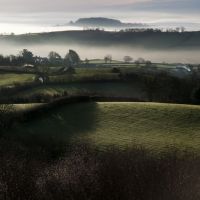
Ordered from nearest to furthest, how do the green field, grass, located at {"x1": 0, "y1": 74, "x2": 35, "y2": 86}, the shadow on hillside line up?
the green field
the shadow on hillside
grass, located at {"x1": 0, "y1": 74, "x2": 35, "y2": 86}

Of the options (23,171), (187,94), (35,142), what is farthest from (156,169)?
(187,94)

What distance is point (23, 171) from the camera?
105 feet

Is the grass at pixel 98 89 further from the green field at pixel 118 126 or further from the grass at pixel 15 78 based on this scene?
the green field at pixel 118 126

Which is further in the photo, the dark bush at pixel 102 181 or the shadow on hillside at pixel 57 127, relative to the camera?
the shadow on hillside at pixel 57 127

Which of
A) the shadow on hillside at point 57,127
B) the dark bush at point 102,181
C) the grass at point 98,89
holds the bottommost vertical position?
the grass at point 98,89

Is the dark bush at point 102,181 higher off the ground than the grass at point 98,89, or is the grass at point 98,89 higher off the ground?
the dark bush at point 102,181

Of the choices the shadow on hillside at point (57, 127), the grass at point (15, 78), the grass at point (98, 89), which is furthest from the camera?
the grass at point (15, 78)

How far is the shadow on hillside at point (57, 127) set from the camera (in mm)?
51656

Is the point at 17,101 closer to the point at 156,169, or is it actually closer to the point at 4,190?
the point at 156,169

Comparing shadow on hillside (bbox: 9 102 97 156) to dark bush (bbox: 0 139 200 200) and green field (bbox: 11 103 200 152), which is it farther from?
dark bush (bbox: 0 139 200 200)

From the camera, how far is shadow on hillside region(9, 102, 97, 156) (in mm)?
51656

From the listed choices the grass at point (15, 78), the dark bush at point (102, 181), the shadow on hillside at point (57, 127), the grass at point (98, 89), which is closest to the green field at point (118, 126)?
the shadow on hillside at point (57, 127)

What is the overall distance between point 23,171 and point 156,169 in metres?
8.55

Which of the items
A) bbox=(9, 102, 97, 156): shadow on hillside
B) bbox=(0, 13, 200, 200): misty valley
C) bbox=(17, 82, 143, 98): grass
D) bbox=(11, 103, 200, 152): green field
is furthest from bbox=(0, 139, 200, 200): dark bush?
bbox=(17, 82, 143, 98): grass
